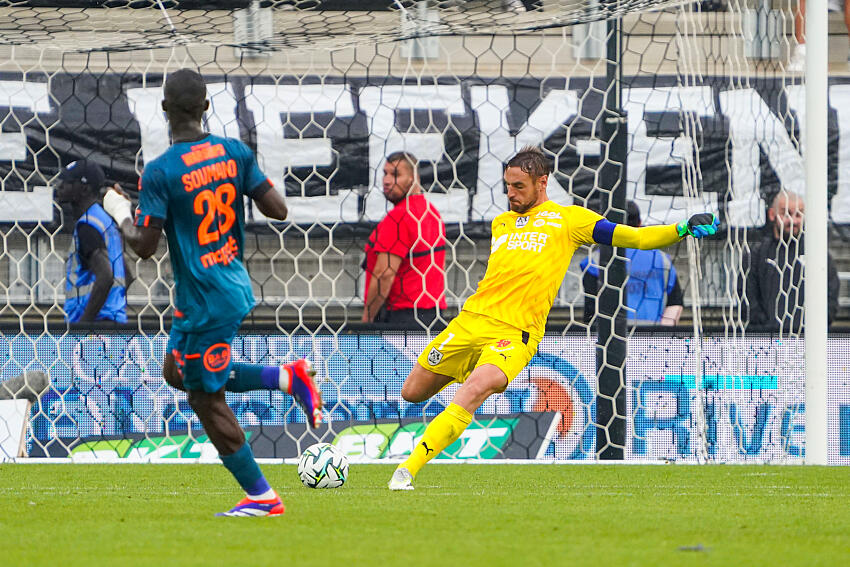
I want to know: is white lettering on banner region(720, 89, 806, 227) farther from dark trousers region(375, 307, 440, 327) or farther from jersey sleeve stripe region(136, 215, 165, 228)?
jersey sleeve stripe region(136, 215, 165, 228)

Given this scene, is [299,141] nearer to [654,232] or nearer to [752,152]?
[752,152]

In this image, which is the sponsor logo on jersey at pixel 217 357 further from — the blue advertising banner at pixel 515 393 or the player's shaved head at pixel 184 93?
the blue advertising banner at pixel 515 393

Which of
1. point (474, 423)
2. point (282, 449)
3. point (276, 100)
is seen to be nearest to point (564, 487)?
point (474, 423)

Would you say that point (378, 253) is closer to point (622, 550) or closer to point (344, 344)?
point (344, 344)

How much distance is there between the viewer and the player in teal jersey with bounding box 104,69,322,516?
4312mm

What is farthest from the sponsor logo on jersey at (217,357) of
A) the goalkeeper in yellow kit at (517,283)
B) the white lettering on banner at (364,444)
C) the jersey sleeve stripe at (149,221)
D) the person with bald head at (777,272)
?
the person with bald head at (777,272)

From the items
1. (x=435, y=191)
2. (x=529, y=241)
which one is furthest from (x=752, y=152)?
(x=529, y=241)

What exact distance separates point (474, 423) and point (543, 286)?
1982 millimetres

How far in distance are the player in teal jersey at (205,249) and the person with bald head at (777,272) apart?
445cm

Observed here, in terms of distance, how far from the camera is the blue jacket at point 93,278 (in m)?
7.84

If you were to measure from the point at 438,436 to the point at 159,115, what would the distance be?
3.94 m

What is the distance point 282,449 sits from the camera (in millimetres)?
7828

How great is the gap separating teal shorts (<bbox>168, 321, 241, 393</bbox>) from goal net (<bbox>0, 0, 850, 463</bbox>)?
3.37 m

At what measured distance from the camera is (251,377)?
4.54 metres
